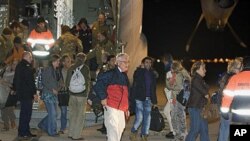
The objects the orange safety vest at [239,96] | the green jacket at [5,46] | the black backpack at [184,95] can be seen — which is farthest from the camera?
the green jacket at [5,46]

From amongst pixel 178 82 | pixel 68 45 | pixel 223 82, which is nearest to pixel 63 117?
pixel 68 45

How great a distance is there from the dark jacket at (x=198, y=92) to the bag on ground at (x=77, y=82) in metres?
2.53

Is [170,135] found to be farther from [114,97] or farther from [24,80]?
[114,97]

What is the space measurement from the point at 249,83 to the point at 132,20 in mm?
7124

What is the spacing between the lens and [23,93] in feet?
39.3

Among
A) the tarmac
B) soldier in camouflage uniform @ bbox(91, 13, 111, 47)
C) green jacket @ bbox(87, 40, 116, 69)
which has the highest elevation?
soldier in camouflage uniform @ bbox(91, 13, 111, 47)

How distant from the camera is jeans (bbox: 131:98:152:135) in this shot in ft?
39.3

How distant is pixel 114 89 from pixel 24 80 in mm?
2772

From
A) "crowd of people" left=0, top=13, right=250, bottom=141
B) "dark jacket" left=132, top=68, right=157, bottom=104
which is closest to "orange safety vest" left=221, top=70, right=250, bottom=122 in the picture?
"crowd of people" left=0, top=13, right=250, bottom=141

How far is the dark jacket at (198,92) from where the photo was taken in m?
10.6

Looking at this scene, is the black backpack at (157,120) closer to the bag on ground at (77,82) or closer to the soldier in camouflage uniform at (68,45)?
the bag on ground at (77,82)

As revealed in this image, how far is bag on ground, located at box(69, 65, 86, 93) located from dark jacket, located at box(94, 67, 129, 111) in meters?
2.44

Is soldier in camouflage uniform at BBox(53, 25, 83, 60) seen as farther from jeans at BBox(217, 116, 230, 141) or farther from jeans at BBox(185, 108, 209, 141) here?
jeans at BBox(217, 116, 230, 141)

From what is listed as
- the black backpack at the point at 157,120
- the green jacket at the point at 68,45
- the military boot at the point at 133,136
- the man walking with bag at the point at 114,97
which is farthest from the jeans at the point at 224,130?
the green jacket at the point at 68,45
